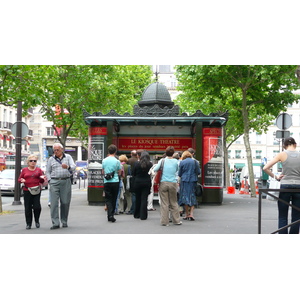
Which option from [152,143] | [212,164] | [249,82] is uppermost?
[249,82]

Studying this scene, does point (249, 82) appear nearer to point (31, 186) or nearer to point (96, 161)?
point (96, 161)

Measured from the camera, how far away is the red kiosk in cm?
1759

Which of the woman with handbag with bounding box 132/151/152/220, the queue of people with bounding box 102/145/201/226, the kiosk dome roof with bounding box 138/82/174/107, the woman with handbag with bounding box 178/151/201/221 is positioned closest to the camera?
the queue of people with bounding box 102/145/201/226

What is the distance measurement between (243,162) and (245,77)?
61285 mm

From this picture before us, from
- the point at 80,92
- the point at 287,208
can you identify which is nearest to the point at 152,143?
the point at 287,208

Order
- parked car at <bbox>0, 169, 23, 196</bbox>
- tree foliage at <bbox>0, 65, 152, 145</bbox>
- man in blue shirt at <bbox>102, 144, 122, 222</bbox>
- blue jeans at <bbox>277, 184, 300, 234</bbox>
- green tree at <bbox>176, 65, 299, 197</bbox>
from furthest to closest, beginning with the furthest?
parked car at <bbox>0, 169, 23, 196</bbox>, tree foliage at <bbox>0, 65, 152, 145</bbox>, green tree at <bbox>176, 65, 299, 197</bbox>, man in blue shirt at <bbox>102, 144, 122, 222</bbox>, blue jeans at <bbox>277, 184, 300, 234</bbox>

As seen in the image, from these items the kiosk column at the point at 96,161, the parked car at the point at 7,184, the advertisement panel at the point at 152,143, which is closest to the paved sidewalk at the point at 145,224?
the kiosk column at the point at 96,161

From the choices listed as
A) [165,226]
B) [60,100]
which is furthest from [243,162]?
[165,226]

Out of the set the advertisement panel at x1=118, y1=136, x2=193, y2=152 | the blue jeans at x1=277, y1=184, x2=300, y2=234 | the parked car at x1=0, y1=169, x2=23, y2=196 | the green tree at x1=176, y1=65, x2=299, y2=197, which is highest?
the green tree at x1=176, y1=65, x2=299, y2=197

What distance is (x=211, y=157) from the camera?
58.9ft

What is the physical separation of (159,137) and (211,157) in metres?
2.02

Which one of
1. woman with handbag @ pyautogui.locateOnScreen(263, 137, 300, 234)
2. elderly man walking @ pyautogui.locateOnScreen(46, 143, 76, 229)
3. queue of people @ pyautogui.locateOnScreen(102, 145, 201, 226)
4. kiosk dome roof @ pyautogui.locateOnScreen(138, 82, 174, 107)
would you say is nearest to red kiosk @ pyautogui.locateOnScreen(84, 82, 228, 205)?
kiosk dome roof @ pyautogui.locateOnScreen(138, 82, 174, 107)

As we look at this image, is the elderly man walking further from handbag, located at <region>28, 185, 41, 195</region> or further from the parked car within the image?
the parked car

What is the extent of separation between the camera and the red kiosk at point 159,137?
57.7ft
